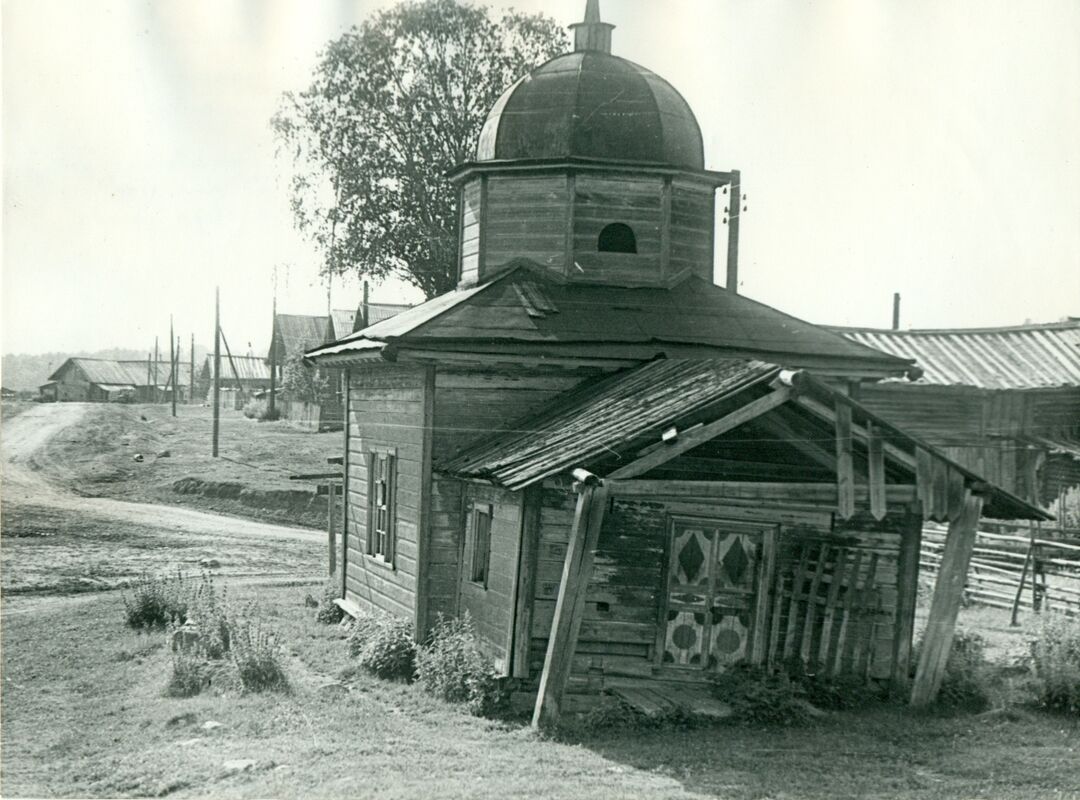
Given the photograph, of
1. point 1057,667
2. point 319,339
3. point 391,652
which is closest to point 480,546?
point 391,652

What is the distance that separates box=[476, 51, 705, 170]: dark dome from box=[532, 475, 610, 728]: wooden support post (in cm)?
723

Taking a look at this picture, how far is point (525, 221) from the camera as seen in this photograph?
1673 cm

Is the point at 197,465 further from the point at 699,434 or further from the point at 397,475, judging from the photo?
the point at 699,434

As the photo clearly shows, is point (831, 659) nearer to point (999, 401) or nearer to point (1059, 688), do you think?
point (1059, 688)

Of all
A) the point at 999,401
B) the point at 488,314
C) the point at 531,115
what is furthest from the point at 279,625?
the point at 999,401

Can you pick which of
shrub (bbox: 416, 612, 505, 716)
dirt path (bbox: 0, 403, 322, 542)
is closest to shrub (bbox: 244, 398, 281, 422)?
dirt path (bbox: 0, 403, 322, 542)

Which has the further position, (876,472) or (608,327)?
(608,327)

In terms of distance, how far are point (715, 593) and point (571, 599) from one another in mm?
2399

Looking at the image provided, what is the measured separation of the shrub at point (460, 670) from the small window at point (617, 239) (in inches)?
241

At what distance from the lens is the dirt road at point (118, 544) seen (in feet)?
73.1

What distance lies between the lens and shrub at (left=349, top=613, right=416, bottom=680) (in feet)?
46.4

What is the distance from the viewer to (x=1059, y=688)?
12430 millimetres

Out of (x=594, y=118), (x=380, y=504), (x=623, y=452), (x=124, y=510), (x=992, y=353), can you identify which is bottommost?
(x=124, y=510)

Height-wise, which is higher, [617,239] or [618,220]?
[618,220]
